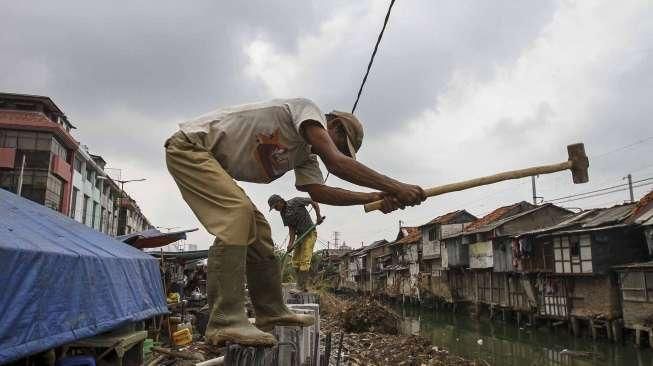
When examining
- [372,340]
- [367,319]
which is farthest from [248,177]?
[367,319]

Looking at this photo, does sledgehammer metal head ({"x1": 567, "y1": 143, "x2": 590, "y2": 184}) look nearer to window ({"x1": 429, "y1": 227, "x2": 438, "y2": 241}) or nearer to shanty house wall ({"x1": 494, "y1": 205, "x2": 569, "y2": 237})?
shanty house wall ({"x1": 494, "y1": 205, "x2": 569, "y2": 237})

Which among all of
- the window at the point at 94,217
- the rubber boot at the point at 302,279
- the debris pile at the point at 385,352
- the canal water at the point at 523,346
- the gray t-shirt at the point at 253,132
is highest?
the window at the point at 94,217

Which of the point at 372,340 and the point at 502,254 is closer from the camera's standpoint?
the point at 372,340

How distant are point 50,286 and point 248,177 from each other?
8.24ft

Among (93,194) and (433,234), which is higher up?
(93,194)

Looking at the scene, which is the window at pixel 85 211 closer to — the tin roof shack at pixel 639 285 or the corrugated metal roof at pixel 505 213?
the corrugated metal roof at pixel 505 213

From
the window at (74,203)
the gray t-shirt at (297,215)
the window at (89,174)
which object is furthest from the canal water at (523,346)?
the window at (89,174)

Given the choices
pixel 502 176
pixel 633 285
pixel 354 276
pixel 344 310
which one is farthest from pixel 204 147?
pixel 354 276

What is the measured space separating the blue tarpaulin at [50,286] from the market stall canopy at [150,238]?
454 cm

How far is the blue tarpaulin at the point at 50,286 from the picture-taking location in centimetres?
343

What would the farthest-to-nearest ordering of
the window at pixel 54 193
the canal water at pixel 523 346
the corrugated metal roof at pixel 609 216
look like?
the window at pixel 54 193, the corrugated metal roof at pixel 609 216, the canal water at pixel 523 346

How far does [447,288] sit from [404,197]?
38333mm

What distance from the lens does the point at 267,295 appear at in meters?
2.84

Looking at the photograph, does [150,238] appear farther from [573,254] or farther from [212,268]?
[573,254]
